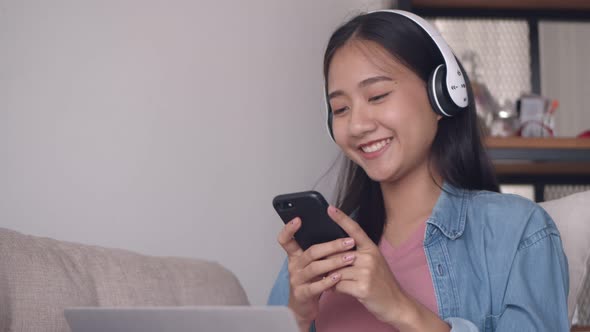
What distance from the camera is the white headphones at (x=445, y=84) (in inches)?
49.2

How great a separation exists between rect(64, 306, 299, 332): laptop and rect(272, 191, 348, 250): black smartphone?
0.28m

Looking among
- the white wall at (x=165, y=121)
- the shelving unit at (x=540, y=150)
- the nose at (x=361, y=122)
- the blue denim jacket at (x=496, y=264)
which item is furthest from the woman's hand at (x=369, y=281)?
the shelving unit at (x=540, y=150)

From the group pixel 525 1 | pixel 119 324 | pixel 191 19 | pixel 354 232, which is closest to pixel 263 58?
pixel 191 19

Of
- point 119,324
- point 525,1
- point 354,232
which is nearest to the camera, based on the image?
point 119,324

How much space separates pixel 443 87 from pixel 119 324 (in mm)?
693

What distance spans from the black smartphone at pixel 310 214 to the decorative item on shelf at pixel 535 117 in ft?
4.25

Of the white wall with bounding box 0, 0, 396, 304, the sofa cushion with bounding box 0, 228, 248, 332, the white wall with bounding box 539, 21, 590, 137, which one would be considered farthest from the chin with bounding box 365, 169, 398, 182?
the white wall with bounding box 539, 21, 590, 137

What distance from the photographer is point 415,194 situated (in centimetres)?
136

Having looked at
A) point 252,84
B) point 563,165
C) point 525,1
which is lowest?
point 563,165

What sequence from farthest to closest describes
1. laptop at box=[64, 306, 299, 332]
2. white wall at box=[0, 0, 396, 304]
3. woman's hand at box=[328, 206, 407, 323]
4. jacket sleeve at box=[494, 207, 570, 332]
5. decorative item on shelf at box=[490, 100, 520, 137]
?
1. decorative item on shelf at box=[490, 100, 520, 137]
2. white wall at box=[0, 0, 396, 304]
3. jacket sleeve at box=[494, 207, 570, 332]
4. woman's hand at box=[328, 206, 407, 323]
5. laptop at box=[64, 306, 299, 332]

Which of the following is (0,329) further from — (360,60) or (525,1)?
(525,1)

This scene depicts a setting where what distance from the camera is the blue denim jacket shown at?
3.70ft

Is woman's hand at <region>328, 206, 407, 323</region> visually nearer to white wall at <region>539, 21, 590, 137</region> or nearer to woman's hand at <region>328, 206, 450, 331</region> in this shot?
woman's hand at <region>328, 206, 450, 331</region>

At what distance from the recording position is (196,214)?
202 cm
